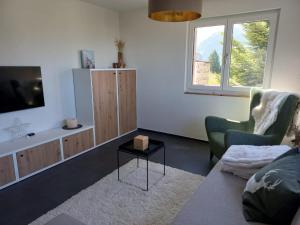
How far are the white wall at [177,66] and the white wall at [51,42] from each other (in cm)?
66

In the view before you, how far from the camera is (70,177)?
8.63 ft

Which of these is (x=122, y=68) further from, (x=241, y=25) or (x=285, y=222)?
(x=285, y=222)

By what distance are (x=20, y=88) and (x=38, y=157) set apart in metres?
0.92

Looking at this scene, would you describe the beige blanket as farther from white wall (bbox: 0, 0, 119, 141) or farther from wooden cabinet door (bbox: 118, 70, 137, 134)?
white wall (bbox: 0, 0, 119, 141)

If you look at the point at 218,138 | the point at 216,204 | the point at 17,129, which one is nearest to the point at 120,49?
the point at 17,129

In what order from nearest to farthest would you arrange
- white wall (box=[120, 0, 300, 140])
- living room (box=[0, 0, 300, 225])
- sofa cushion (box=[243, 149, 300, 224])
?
sofa cushion (box=[243, 149, 300, 224]) < living room (box=[0, 0, 300, 225]) < white wall (box=[120, 0, 300, 140])

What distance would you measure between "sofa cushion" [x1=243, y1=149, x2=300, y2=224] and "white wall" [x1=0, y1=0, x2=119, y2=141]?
2891 millimetres

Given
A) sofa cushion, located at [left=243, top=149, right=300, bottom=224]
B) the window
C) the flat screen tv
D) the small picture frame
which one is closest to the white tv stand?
the flat screen tv

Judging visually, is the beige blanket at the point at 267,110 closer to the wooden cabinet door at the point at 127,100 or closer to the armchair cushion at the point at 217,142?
the armchair cushion at the point at 217,142

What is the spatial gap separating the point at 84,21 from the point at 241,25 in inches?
98.6

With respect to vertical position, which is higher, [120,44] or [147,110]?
[120,44]

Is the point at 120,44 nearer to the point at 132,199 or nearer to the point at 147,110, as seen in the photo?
the point at 147,110

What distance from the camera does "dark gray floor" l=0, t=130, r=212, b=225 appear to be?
206 cm

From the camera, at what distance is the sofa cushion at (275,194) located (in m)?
1.07
